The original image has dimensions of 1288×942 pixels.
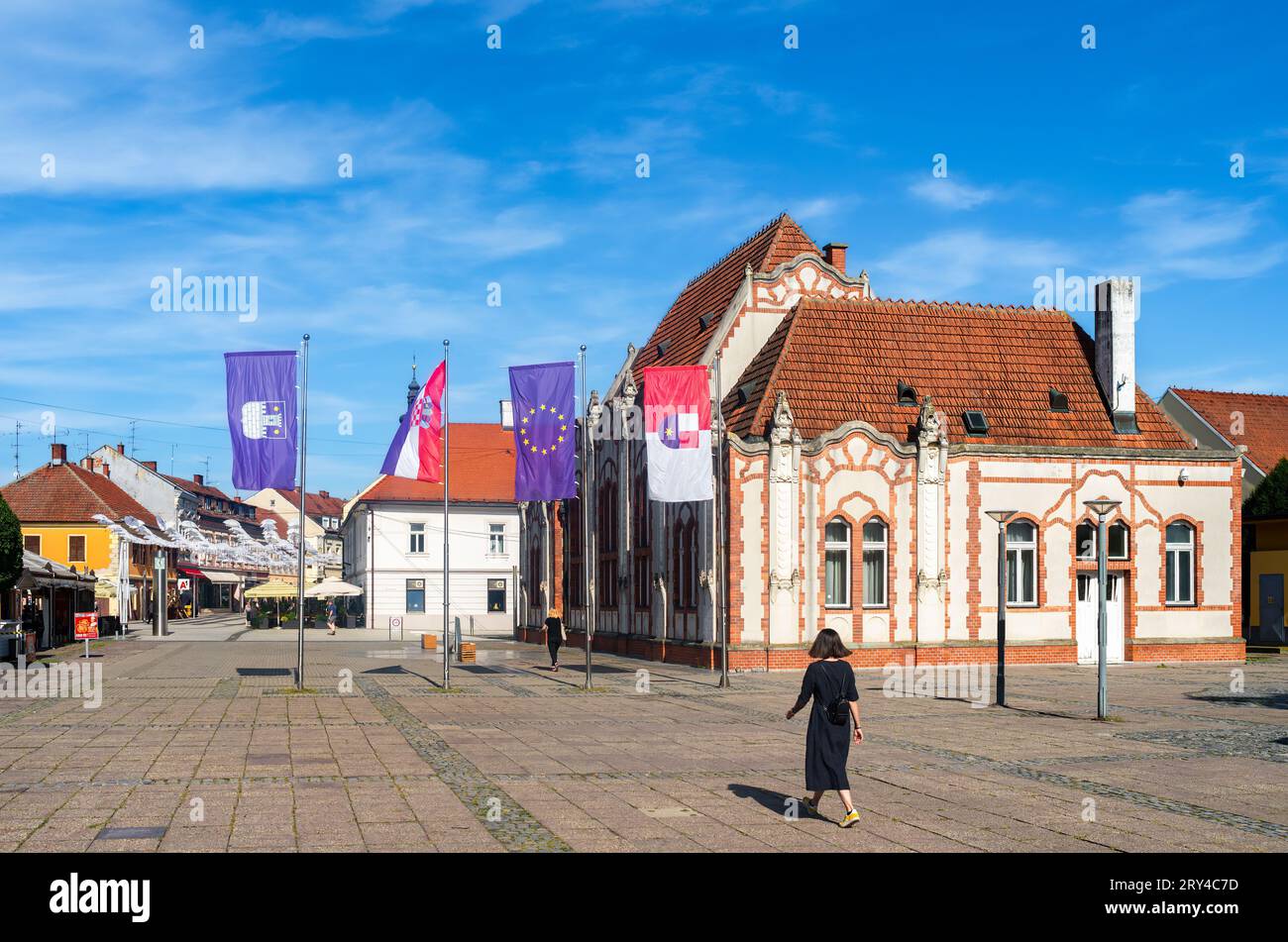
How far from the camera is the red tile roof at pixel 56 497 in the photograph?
8550 cm

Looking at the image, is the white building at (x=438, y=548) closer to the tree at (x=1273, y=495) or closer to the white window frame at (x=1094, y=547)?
the tree at (x=1273, y=495)

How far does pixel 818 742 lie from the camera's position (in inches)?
481

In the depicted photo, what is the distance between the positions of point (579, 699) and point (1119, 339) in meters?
22.4

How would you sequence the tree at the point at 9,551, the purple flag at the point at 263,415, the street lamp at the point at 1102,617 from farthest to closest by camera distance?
the tree at the point at 9,551, the purple flag at the point at 263,415, the street lamp at the point at 1102,617

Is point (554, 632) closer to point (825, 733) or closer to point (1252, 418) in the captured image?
point (825, 733)

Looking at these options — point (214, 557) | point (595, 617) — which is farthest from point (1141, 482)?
point (214, 557)

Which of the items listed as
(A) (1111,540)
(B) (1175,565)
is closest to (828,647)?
(A) (1111,540)

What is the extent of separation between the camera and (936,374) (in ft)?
128

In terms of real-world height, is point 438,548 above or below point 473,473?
below

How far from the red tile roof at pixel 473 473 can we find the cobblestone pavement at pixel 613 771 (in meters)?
51.7

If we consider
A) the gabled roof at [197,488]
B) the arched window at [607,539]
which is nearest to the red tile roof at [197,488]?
the gabled roof at [197,488]

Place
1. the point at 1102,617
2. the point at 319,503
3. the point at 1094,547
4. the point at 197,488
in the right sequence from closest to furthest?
the point at 1102,617
the point at 1094,547
the point at 197,488
the point at 319,503

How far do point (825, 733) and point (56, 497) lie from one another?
3332 inches
